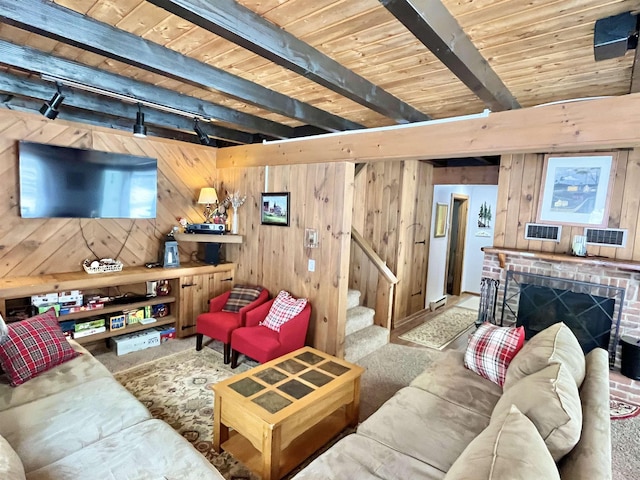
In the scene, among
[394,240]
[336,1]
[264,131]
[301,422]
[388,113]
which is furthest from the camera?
[394,240]

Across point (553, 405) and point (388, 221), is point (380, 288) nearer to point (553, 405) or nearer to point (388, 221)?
point (388, 221)

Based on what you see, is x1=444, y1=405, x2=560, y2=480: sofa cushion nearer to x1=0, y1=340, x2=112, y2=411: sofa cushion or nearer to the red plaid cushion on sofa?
x1=0, y1=340, x2=112, y2=411: sofa cushion

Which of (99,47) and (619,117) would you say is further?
(619,117)

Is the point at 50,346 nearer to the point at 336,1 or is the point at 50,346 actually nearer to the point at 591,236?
the point at 336,1

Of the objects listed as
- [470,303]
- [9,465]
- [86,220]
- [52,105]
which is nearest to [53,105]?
[52,105]

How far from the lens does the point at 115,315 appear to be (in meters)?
3.85

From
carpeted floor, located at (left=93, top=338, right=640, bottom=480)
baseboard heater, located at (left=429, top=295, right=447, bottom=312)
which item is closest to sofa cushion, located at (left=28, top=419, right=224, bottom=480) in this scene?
carpeted floor, located at (left=93, top=338, right=640, bottom=480)

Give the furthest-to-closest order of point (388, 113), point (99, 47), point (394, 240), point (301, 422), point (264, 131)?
point (394, 240)
point (264, 131)
point (388, 113)
point (301, 422)
point (99, 47)

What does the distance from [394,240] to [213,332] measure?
Result: 8.73 ft

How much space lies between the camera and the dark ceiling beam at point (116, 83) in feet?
7.24

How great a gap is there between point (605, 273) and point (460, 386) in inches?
89.5

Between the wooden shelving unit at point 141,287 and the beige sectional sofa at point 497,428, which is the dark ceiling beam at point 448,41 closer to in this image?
the beige sectional sofa at point 497,428

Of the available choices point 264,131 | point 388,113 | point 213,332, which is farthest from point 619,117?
point 213,332

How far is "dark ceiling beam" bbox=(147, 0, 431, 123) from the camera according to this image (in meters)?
1.49
